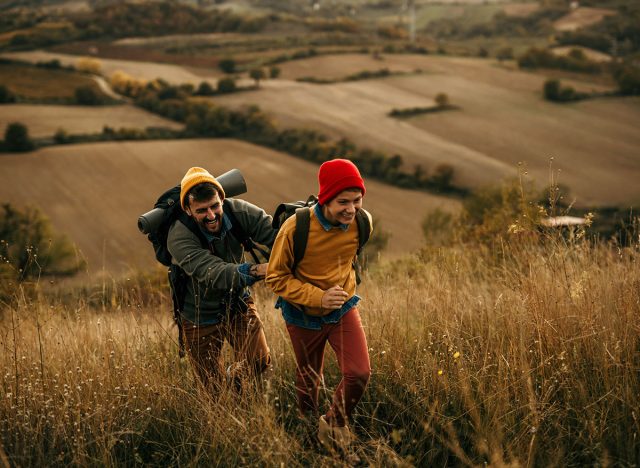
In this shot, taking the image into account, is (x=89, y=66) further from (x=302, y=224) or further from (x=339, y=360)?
(x=339, y=360)

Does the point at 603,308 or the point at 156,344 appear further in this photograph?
the point at 156,344

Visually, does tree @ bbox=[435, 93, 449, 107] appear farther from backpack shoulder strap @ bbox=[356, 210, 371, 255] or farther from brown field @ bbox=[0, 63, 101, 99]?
backpack shoulder strap @ bbox=[356, 210, 371, 255]

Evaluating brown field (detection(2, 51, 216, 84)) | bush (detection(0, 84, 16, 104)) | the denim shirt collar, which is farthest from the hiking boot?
brown field (detection(2, 51, 216, 84))

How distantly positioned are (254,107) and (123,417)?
52.9 meters

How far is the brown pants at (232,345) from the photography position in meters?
3.64

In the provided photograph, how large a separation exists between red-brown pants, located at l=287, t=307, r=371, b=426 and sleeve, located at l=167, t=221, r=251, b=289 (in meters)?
0.46

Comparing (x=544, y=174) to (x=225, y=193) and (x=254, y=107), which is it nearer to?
(x=254, y=107)

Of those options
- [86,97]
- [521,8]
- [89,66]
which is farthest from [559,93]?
[521,8]

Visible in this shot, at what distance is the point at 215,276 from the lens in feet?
11.3

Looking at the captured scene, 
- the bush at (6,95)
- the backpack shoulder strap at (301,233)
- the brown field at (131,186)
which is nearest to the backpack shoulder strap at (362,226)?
the backpack shoulder strap at (301,233)

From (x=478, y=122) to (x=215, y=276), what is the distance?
2029 inches

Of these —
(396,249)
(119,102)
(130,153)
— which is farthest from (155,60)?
(396,249)

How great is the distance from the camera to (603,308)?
12.0ft

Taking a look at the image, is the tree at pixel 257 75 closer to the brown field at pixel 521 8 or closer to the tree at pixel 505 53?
the tree at pixel 505 53
